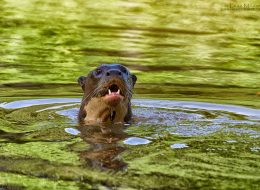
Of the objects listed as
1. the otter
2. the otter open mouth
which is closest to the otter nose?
the otter

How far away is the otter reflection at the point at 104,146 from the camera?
704cm

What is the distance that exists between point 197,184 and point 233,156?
962mm

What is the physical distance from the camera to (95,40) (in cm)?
1630

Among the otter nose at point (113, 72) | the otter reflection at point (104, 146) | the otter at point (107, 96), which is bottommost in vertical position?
the otter reflection at point (104, 146)

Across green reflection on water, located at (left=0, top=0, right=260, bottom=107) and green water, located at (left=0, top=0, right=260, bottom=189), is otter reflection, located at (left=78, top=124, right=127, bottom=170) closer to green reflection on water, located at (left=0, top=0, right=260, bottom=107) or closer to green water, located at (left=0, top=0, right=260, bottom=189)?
green water, located at (left=0, top=0, right=260, bottom=189)

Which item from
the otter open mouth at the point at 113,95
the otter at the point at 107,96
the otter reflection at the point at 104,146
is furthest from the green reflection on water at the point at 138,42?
the otter reflection at the point at 104,146

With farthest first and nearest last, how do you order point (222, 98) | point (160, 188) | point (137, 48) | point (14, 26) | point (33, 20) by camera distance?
point (33, 20), point (14, 26), point (137, 48), point (222, 98), point (160, 188)

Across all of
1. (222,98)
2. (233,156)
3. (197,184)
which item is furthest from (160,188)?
(222,98)

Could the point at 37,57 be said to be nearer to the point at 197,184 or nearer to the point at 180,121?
the point at 180,121

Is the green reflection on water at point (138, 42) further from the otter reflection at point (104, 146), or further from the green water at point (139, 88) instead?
the otter reflection at point (104, 146)

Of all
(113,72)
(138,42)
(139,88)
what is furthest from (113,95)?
(138,42)

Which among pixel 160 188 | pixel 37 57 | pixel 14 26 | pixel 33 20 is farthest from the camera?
pixel 33 20

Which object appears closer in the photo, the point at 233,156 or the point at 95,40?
the point at 233,156

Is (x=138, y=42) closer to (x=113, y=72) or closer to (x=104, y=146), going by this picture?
(x=113, y=72)
